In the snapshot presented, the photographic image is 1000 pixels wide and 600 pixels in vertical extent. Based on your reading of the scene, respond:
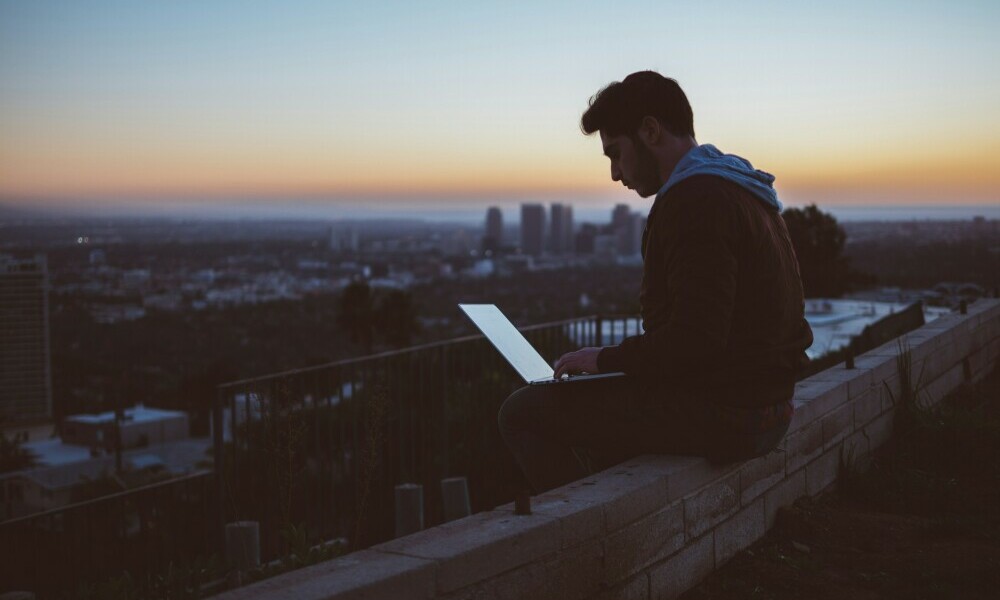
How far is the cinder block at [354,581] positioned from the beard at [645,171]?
4.93 ft

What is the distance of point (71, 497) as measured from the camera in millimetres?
47469

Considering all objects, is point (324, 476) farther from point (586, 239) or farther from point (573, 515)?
point (586, 239)

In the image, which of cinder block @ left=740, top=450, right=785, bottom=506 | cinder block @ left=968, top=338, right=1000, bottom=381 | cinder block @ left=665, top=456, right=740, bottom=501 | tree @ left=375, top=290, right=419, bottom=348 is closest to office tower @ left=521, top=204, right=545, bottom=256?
tree @ left=375, top=290, right=419, bottom=348

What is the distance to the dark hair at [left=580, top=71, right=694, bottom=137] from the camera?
9.73ft

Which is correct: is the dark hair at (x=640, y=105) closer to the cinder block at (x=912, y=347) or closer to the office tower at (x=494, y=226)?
the cinder block at (x=912, y=347)

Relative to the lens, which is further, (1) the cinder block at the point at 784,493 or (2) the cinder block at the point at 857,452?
(2) the cinder block at the point at 857,452

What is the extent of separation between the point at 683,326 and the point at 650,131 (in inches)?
26.3

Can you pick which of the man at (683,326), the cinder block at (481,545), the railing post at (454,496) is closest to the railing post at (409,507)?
the railing post at (454,496)

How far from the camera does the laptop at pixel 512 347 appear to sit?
3213 millimetres

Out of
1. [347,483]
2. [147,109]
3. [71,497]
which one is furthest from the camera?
[147,109]

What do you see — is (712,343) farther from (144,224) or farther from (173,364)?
(144,224)

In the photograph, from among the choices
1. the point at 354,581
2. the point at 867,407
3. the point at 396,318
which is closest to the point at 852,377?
the point at 867,407

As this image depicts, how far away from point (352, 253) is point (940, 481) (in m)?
102

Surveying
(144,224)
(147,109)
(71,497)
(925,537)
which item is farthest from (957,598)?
(144,224)
